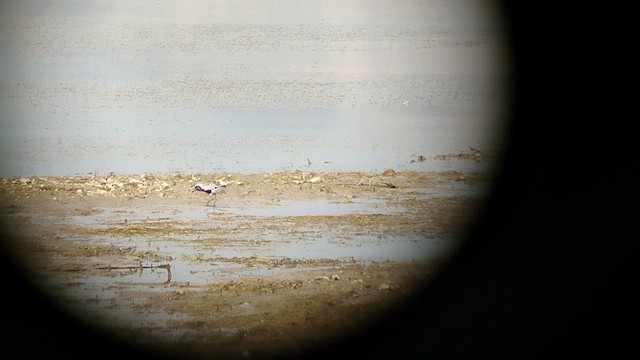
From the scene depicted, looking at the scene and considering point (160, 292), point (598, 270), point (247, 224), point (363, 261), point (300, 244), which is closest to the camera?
point (598, 270)

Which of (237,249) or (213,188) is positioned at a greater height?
(213,188)

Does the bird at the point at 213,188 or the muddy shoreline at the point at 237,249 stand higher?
the bird at the point at 213,188

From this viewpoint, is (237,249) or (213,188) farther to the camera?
(213,188)

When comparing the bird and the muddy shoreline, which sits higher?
the bird

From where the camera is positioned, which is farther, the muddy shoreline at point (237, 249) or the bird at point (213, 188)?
the bird at point (213, 188)

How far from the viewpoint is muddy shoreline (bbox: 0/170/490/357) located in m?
3.75

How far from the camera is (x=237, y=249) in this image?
5004 mm

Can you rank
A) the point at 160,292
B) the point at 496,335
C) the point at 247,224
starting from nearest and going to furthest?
the point at 496,335, the point at 160,292, the point at 247,224

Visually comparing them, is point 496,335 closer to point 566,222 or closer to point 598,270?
point 598,270

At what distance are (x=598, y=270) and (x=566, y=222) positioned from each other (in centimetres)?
60

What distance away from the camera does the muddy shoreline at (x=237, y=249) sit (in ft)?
12.3

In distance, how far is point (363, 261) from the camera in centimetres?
475

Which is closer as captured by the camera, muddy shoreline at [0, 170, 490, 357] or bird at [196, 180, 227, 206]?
muddy shoreline at [0, 170, 490, 357]

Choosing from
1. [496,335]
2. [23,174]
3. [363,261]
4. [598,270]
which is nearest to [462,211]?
[363,261]
